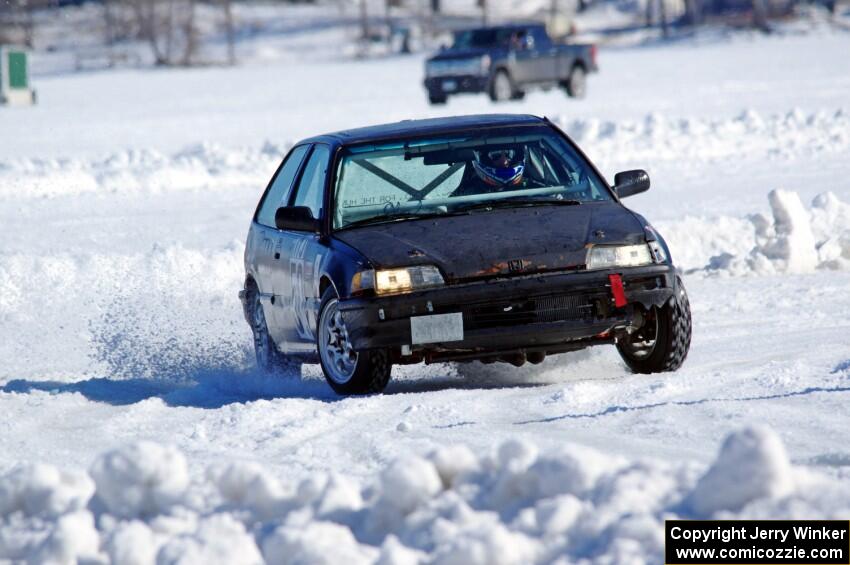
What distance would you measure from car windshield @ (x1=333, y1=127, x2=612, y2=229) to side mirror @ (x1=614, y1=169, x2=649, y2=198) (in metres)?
0.12

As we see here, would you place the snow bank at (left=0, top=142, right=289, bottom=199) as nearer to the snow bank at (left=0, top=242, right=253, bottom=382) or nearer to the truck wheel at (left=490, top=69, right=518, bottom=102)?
the snow bank at (left=0, top=242, right=253, bottom=382)

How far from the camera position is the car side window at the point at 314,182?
8.52m

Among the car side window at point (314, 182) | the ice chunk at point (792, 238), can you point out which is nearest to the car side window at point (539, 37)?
the ice chunk at point (792, 238)

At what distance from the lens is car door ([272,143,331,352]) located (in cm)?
820

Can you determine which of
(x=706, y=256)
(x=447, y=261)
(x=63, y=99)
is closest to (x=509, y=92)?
(x=63, y=99)

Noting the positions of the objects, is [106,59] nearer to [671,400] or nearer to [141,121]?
[141,121]

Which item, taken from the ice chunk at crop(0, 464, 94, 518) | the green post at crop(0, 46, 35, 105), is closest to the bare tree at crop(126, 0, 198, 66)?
the green post at crop(0, 46, 35, 105)

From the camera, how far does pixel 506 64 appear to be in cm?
3653

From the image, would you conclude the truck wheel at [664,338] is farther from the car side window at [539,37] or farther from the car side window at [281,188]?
the car side window at [539,37]

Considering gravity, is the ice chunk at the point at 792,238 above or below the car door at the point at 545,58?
above

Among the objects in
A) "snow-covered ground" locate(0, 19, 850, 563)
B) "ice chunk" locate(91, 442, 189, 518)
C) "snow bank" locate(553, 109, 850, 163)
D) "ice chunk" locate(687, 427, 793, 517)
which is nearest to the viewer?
"ice chunk" locate(687, 427, 793, 517)

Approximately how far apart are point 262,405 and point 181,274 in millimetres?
5794

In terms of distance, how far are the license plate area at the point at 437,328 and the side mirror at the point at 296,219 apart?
0.98 meters

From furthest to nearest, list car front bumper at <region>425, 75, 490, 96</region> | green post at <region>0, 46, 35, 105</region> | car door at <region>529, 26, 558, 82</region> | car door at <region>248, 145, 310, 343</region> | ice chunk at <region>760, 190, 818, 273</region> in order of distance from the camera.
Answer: green post at <region>0, 46, 35, 105</region> < car door at <region>529, 26, 558, 82</region> < car front bumper at <region>425, 75, 490, 96</region> < ice chunk at <region>760, 190, 818, 273</region> < car door at <region>248, 145, 310, 343</region>
